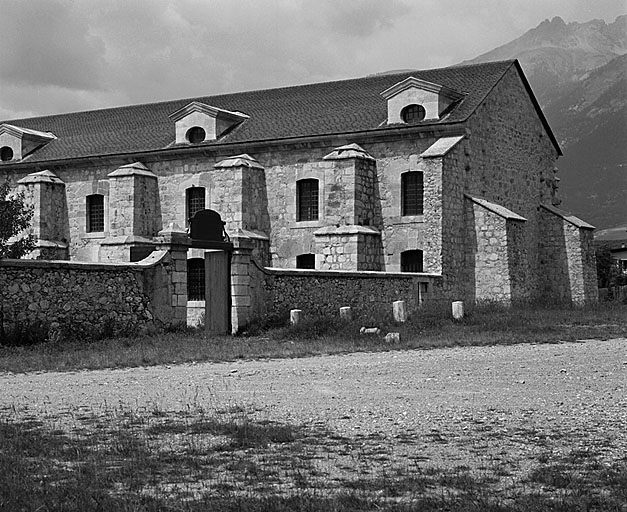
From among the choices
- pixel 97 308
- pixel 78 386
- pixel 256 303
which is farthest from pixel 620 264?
pixel 78 386

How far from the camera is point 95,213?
119 feet

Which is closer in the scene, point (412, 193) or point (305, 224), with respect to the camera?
point (412, 193)

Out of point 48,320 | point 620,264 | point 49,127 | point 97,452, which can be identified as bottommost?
point 97,452

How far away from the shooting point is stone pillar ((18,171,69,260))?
117ft

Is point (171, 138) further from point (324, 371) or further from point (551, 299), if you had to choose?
point (324, 371)

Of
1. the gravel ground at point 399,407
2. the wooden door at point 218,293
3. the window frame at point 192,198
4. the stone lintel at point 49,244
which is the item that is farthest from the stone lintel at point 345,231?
the gravel ground at point 399,407

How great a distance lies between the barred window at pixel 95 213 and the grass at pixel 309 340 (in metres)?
16.1

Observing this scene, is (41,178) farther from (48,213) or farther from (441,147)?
(441,147)

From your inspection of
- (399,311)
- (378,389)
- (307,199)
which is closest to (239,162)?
(307,199)

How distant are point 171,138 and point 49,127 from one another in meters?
8.48

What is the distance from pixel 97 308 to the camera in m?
19.3

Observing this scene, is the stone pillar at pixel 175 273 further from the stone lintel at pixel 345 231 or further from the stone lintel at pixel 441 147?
the stone lintel at pixel 441 147

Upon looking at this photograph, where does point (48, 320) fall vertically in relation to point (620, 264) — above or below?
Answer: below

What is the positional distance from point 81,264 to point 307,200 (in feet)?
47.9
